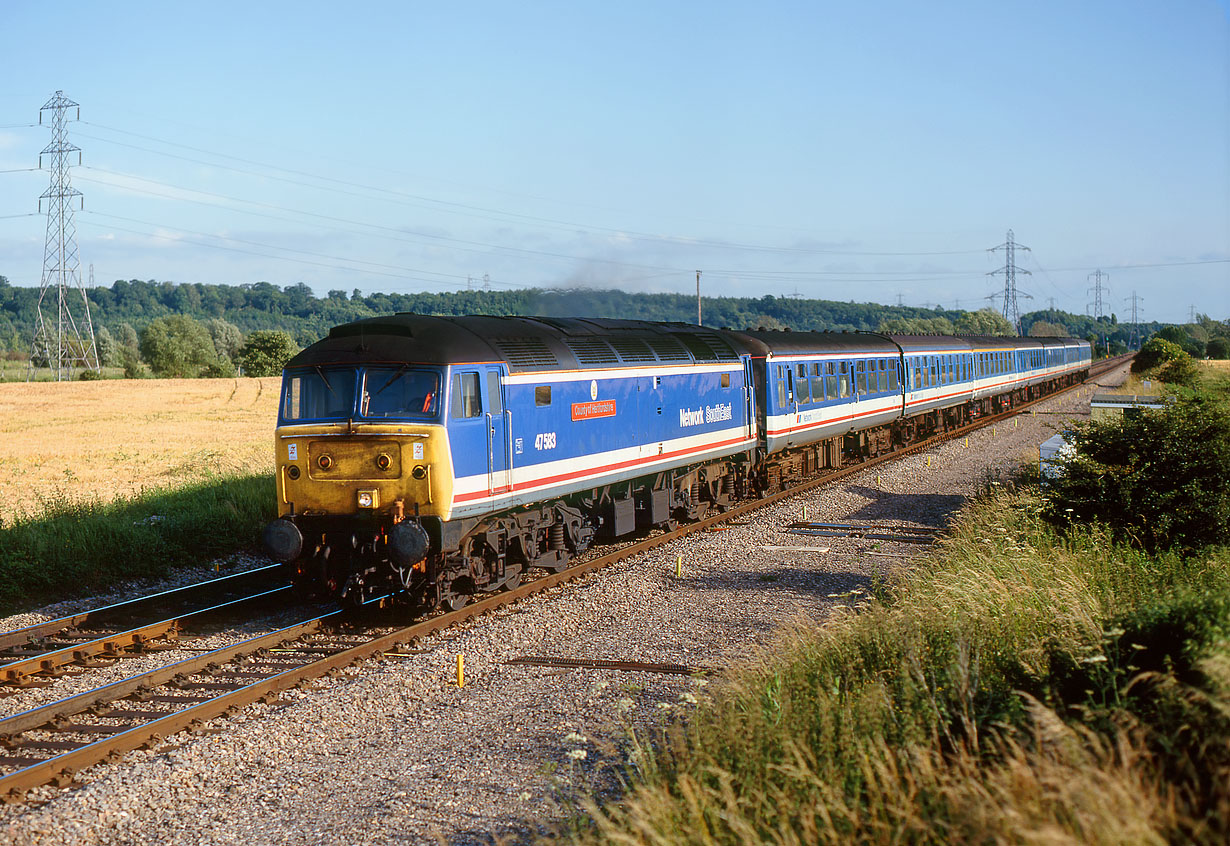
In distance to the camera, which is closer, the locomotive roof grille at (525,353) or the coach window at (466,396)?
the coach window at (466,396)

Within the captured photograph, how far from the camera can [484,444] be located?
12102 mm

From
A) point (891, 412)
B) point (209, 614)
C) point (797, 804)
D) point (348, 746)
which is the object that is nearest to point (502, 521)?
point (209, 614)

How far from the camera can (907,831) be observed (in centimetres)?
495

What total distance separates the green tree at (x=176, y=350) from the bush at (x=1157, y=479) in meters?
90.6

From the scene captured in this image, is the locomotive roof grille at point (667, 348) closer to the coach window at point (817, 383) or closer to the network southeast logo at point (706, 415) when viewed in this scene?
the network southeast logo at point (706, 415)

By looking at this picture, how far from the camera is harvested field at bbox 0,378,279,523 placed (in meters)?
25.0

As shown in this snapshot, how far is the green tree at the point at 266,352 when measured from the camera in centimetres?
9156

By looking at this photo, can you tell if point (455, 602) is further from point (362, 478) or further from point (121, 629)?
point (121, 629)

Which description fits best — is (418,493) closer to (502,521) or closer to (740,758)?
(502,521)

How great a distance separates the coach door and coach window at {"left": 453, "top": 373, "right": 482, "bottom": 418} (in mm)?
160

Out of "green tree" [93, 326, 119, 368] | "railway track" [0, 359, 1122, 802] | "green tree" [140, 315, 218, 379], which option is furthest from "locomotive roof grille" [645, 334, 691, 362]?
"green tree" [93, 326, 119, 368]

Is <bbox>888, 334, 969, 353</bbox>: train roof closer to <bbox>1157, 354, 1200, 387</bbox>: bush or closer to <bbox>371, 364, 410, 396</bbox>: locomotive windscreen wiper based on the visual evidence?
<bbox>1157, 354, 1200, 387</bbox>: bush

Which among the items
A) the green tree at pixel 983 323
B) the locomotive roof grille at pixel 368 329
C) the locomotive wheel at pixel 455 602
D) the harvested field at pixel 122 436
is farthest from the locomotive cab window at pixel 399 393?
the green tree at pixel 983 323

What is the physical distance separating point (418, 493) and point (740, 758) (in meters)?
6.24
